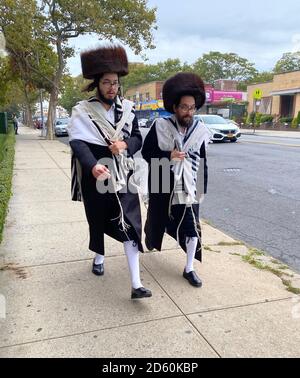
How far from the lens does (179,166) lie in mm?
3125

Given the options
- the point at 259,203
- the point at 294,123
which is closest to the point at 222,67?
the point at 294,123

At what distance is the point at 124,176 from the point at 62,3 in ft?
57.2

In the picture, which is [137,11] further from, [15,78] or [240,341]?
[240,341]

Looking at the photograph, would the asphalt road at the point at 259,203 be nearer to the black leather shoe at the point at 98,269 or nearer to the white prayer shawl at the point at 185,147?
the white prayer shawl at the point at 185,147

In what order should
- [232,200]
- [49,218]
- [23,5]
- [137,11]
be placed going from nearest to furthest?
1. [49,218]
2. [232,200]
3. [23,5]
4. [137,11]

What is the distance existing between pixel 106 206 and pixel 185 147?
0.79 metres

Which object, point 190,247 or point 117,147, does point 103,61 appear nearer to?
point 117,147

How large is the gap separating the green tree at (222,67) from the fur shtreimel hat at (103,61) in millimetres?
68794

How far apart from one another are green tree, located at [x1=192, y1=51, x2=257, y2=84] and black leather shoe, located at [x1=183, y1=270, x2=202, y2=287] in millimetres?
68771

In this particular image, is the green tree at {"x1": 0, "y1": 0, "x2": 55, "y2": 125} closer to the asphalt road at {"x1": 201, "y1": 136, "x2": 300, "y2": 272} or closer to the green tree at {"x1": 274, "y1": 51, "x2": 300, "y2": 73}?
the asphalt road at {"x1": 201, "y1": 136, "x2": 300, "y2": 272}

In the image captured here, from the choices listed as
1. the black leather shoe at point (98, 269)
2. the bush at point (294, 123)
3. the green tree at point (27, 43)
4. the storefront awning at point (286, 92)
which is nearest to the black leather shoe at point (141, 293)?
the black leather shoe at point (98, 269)

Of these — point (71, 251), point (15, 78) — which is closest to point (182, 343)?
point (71, 251)

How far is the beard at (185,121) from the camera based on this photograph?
9.85 ft

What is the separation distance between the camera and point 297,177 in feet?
27.7
